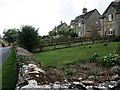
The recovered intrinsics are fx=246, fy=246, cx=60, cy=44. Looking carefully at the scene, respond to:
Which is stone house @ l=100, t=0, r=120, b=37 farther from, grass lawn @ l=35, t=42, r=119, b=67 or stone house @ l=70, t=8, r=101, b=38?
grass lawn @ l=35, t=42, r=119, b=67

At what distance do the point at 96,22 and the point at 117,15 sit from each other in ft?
56.9

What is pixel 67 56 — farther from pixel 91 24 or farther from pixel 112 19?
pixel 91 24

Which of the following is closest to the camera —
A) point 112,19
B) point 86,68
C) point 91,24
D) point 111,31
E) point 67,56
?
point 86,68

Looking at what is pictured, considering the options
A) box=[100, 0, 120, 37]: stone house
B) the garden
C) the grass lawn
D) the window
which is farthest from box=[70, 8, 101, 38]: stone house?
the garden

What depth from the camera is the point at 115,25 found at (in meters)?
51.2

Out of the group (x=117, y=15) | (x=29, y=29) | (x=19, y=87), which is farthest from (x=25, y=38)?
(x=19, y=87)

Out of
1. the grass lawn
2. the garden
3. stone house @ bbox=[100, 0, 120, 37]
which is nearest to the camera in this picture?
the garden

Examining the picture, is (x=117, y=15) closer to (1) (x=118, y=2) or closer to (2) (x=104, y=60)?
(1) (x=118, y=2)

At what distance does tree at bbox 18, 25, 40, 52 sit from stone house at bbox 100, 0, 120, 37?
65.9 feet

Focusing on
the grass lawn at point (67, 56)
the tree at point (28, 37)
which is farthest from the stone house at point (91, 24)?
the grass lawn at point (67, 56)

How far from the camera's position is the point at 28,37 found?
122 ft

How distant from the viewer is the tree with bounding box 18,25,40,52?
37256 millimetres

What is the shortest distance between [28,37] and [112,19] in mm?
22044

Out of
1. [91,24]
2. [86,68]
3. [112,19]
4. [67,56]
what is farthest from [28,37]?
[91,24]
